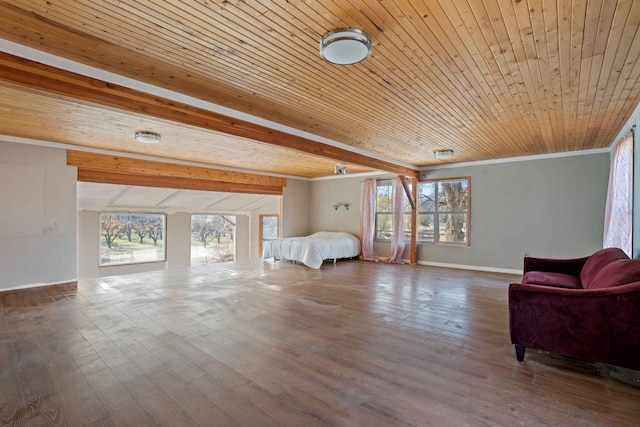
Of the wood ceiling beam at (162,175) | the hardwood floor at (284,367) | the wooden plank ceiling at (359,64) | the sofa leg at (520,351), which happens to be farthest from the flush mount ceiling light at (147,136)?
the sofa leg at (520,351)

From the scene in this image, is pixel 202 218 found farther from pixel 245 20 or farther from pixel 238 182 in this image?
pixel 245 20

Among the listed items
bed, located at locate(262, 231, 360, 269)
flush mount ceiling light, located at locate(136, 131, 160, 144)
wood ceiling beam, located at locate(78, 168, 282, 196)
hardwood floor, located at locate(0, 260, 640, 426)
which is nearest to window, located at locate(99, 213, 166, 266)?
wood ceiling beam, located at locate(78, 168, 282, 196)

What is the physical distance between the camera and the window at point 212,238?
408 inches

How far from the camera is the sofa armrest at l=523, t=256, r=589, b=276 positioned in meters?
A: 3.90

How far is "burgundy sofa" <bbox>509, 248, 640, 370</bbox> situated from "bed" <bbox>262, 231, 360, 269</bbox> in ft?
16.0

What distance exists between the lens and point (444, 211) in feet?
23.9

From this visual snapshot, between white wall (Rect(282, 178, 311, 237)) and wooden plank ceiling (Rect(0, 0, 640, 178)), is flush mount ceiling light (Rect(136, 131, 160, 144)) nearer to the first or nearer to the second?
wooden plank ceiling (Rect(0, 0, 640, 178))

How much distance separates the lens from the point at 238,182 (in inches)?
317

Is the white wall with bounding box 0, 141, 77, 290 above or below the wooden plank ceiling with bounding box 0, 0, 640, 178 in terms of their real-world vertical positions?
below

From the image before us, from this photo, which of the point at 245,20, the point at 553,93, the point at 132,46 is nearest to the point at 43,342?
the point at 132,46

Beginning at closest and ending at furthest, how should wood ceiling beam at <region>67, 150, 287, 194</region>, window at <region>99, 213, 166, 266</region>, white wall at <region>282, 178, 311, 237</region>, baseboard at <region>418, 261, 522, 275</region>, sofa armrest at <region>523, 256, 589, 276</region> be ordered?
sofa armrest at <region>523, 256, 589, 276</region> → wood ceiling beam at <region>67, 150, 287, 194</region> → baseboard at <region>418, 261, 522, 275</region> → window at <region>99, 213, 166, 266</region> → white wall at <region>282, 178, 311, 237</region>

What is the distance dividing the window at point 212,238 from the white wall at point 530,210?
691 centimetres

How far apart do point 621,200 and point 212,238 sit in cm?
1046

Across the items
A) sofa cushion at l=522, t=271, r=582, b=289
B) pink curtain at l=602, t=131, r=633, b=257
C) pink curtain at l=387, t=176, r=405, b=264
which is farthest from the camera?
pink curtain at l=387, t=176, r=405, b=264
